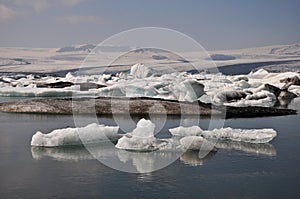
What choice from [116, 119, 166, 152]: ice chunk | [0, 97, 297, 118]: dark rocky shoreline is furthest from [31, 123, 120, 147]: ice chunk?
[0, 97, 297, 118]: dark rocky shoreline

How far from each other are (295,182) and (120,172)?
196 cm

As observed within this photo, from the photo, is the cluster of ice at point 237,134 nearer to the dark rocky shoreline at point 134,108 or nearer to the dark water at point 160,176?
the dark water at point 160,176

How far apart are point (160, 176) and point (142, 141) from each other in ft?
4.79

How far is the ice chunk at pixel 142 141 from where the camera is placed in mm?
6480

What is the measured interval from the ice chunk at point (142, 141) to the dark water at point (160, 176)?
58 centimetres

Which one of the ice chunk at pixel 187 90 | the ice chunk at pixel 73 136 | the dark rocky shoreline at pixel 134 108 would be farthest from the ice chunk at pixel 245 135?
the ice chunk at pixel 187 90

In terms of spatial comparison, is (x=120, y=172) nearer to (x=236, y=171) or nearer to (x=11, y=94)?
(x=236, y=171)

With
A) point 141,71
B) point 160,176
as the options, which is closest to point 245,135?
point 160,176

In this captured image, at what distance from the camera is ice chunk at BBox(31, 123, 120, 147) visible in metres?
6.87

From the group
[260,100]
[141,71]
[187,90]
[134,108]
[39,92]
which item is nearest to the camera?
[134,108]

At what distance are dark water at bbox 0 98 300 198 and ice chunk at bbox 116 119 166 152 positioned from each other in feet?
1.89

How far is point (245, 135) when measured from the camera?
7.41 metres

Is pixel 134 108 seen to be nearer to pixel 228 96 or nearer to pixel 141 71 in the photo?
pixel 228 96

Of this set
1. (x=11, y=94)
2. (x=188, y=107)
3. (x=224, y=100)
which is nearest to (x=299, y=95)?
(x=224, y=100)
